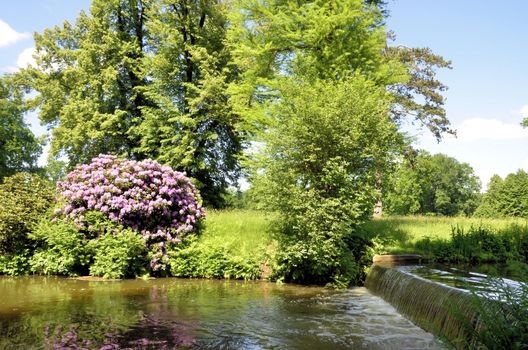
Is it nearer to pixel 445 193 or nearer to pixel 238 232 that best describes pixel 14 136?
pixel 238 232

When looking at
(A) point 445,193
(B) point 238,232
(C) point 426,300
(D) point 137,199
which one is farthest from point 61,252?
(A) point 445,193

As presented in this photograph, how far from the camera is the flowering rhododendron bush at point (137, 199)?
15844 mm

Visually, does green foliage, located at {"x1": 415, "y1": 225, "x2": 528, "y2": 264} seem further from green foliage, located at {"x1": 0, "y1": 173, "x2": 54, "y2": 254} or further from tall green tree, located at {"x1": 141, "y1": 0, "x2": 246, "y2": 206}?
A: green foliage, located at {"x1": 0, "y1": 173, "x2": 54, "y2": 254}

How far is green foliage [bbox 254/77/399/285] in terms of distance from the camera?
1307 centimetres

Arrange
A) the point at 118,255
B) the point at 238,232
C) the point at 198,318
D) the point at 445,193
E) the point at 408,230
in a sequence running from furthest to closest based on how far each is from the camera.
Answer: the point at 445,193 < the point at 408,230 < the point at 238,232 < the point at 118,255 < the point at 198,318

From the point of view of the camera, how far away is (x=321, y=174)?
13891 mm

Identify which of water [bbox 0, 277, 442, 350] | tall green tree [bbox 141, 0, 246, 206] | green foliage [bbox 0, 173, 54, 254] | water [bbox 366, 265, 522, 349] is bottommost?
water [bbox 0, 277, 442, 350]

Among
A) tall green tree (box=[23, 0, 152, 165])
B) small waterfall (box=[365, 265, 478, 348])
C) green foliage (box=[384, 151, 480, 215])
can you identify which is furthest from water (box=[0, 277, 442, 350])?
green foliage (box=[384, 151, 480, 215])

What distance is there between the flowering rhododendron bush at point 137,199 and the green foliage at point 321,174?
4.01 m

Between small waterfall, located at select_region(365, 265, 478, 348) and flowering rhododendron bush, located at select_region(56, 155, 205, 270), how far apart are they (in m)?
7.44

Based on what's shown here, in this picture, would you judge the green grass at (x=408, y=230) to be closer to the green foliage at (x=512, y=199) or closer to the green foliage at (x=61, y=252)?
the green foliage at (x=61, y=252)

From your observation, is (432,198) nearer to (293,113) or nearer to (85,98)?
(85,98)

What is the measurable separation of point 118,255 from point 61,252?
218cm

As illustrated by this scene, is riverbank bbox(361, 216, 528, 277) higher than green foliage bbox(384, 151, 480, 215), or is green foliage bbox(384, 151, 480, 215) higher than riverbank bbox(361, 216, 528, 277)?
green foliage bbox(384, 151, 480, 215)
